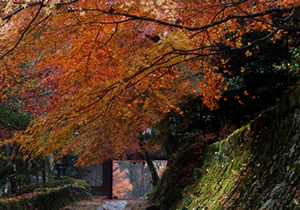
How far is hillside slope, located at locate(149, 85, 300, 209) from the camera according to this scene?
4.75 meters

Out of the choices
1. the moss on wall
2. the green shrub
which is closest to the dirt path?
the green shrub

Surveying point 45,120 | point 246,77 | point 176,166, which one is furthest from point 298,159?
point 176,166

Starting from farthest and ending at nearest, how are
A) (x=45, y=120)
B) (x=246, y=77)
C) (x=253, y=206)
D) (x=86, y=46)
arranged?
(x=246, y=77) → (x=86, y=46) → (x=45, y=120) → (x=253, y=206)

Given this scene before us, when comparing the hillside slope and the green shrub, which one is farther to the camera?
the green shrub

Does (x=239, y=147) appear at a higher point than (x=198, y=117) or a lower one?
lower

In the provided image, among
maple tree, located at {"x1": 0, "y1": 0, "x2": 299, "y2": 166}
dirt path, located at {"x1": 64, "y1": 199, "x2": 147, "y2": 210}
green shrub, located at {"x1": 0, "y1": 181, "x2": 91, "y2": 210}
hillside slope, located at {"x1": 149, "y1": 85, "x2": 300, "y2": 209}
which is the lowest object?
dirt path, located at {"x1": 64, "y1": 199, "x2": 147, "y2": 210}

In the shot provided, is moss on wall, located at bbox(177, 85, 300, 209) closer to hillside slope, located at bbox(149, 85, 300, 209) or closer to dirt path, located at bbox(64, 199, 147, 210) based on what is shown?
hillside slope, located at bbox(149, 85, 300, 209)

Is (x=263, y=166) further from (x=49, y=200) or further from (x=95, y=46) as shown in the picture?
(x=49, y=200)

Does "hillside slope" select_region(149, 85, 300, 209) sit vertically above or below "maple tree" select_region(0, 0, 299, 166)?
below

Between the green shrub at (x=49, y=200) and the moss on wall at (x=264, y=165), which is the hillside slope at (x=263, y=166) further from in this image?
the green shrub at (x=49, y=200)

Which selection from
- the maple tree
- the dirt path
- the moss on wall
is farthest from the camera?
the dirt path

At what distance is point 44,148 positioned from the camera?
713 centimetres

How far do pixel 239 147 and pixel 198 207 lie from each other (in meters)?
1.74

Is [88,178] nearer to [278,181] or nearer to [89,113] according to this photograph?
[89,113]
